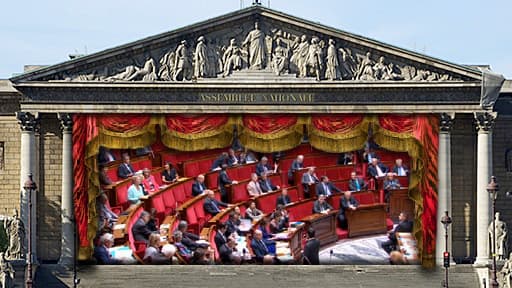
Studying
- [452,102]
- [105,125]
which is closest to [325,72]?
[452,102]

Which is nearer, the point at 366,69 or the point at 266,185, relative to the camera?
the point at 266,185

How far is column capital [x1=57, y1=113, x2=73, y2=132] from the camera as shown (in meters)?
64.2

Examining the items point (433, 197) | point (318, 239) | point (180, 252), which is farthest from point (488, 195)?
point (180, 252)

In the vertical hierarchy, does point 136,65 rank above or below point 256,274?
above

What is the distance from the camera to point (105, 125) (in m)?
64.4

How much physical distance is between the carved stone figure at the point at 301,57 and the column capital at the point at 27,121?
1179 cm

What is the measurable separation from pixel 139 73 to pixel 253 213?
8044mm

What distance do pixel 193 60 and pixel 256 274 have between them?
9982mm

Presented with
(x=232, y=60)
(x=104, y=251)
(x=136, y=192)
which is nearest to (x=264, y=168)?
(x=232, y=60)

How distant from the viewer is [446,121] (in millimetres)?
64562

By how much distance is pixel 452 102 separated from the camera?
211ft

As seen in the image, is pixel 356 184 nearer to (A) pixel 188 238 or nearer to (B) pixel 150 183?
(A) pixel 188 238

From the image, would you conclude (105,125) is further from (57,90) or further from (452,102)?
A: (452,102)

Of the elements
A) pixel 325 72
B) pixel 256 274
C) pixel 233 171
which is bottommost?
pixel 256 274
